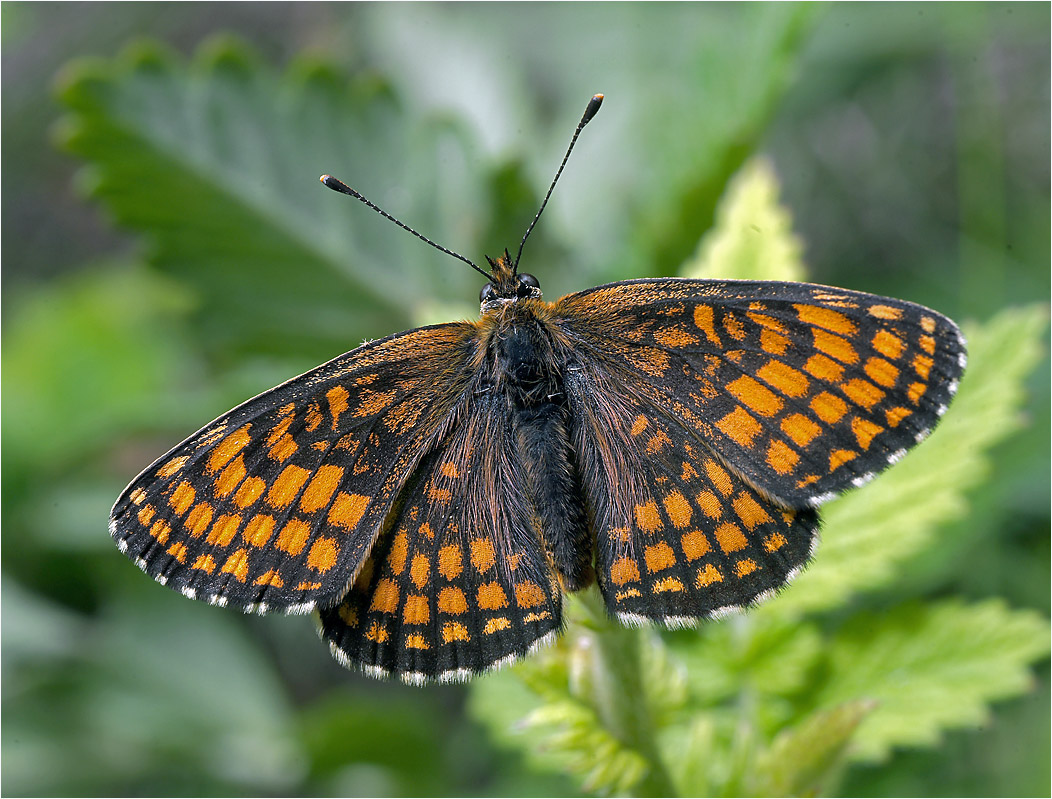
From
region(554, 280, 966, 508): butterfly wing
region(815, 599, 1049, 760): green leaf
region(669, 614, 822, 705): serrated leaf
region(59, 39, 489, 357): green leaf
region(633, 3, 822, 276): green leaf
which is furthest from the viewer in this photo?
region(59, 39, 489, 357): green leaf

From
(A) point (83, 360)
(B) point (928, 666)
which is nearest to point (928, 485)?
(B) point (928, 666)

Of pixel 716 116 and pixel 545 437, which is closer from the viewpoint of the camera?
pixel 545 437

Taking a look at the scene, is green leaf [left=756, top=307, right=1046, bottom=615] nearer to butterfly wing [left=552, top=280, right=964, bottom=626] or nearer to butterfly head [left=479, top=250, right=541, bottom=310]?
butterfly wing [left=552, top=280, right=964, bottom=626]

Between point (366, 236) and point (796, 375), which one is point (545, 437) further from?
point (366, 236)

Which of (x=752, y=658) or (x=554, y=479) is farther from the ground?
(x=554, y=479)

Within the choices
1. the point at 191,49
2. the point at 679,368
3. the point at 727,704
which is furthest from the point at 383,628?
the point at 191,49

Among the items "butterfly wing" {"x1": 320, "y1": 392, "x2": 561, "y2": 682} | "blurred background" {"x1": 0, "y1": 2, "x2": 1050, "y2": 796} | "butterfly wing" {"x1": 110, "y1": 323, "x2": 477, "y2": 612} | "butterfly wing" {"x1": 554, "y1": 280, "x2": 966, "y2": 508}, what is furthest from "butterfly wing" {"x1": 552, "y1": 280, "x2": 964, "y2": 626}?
"blurred background" {"x1": 0, "y1": 2, "x2": 1050, "y2": 796}

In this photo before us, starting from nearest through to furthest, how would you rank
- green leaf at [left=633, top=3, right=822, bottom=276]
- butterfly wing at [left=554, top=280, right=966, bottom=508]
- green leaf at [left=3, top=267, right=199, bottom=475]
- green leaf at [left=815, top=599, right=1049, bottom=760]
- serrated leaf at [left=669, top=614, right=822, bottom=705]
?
1. butterfly wing at [left=554, top=280, right=966, bottom=508]
2. green leaf at [left=815, top=599, right=1049, bottom=760]
3. serrated leaf at [left=669, top=614, right=822, bottom=705]
4. green leaf at [left=633, top=3, right=822, bottom=276]
5. green leaf at [left=3, top=267, right=199, bottom=475]

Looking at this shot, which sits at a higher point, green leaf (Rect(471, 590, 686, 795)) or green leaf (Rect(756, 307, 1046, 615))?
green leaf (Rect(756, 307, 1046, 615))
